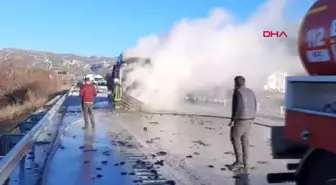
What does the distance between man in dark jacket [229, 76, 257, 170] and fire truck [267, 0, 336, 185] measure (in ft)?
11.9

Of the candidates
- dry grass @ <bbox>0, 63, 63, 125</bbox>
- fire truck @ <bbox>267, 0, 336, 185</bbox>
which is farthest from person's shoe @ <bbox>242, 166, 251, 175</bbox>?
dry grass @ <bbox>0, 63, 63, 125</bbox>

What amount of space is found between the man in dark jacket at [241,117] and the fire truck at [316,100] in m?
3.61

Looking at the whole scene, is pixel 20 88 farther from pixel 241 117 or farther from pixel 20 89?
pixel 241 117

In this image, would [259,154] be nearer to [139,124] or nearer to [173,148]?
[173,148]

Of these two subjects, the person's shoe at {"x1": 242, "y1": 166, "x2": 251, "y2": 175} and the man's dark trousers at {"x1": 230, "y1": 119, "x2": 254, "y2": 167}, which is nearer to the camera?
the person's shoe at {"x1": 242, "y1": 166, "x2": 251, "y2": 175}

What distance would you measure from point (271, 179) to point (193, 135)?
28.9 ft

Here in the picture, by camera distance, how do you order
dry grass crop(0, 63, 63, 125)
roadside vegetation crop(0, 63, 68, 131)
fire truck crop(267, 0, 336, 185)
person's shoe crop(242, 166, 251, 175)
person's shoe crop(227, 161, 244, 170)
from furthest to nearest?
dry grass crop(0, 63, 63, 125), roadside vegetation crop(0, 63, 68, 131), person's shoe crop(227, 161, 244, 170), person's shoe crop(242, 166, 251, 175), fire truck crop(267, 0, 336, 185)

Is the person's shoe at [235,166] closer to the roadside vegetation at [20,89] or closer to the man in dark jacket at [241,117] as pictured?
the man in dark jacket at [241,117]

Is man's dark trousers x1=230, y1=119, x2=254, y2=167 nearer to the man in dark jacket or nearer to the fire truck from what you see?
the man in dark jacket

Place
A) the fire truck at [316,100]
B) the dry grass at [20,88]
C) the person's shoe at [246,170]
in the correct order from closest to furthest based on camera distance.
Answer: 1. the fire truck at [316,100]
2. the person's shoe at [246,170]
3. the dry grass at [20,88]

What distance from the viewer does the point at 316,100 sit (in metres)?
5.55

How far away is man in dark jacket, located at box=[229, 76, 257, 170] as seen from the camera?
9477 millimetres

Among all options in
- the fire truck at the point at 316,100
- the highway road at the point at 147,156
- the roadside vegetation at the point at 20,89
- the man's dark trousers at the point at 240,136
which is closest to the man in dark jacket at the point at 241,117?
the man's dark trousers at the point at 240,136

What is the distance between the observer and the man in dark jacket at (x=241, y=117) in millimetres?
9477
